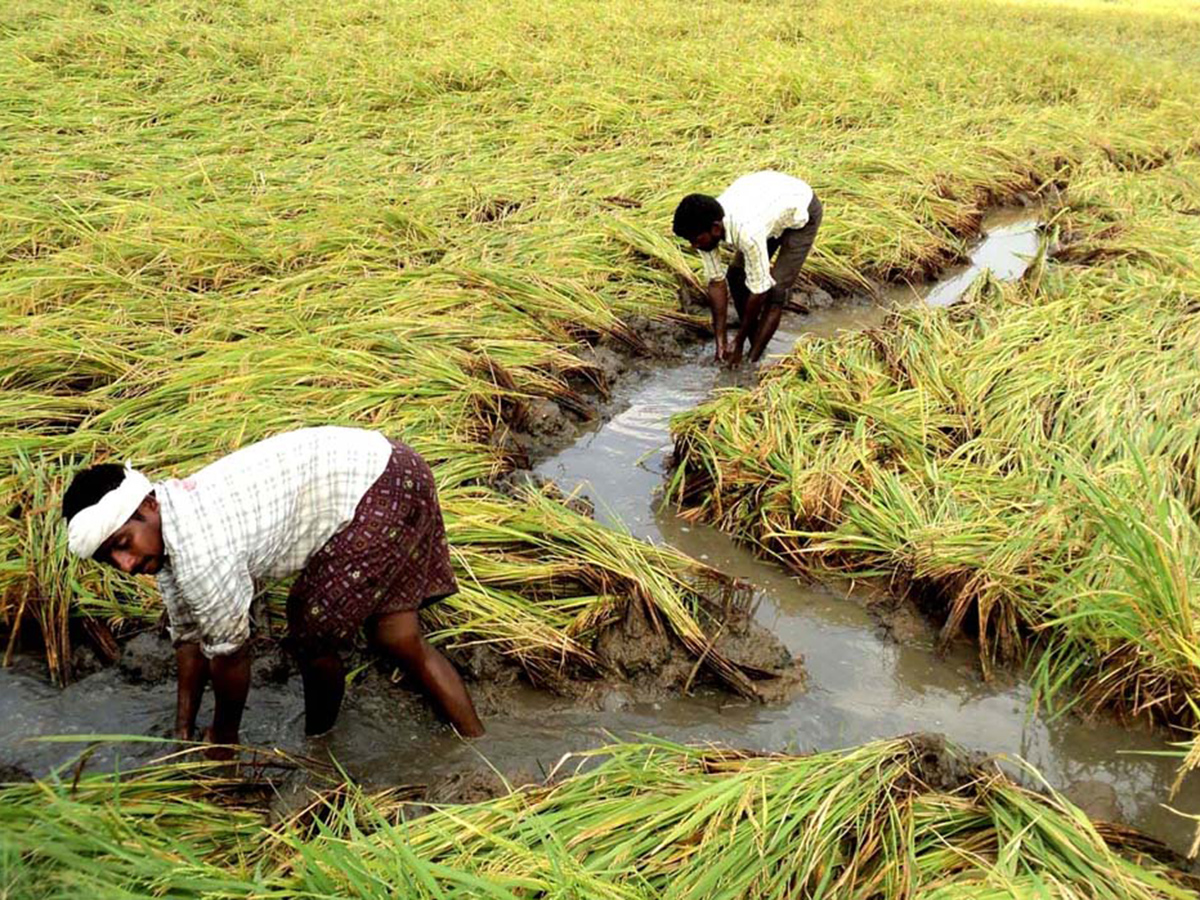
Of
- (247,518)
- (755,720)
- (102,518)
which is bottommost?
(755,720)

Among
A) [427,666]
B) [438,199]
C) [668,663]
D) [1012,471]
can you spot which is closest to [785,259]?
[1012,471]

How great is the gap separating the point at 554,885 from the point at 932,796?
39.5 inches

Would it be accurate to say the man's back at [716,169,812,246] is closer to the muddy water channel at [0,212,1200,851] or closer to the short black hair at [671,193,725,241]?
the short black hair at [671,193,725,241]

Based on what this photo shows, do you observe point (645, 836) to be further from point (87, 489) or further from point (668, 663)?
point (87, 489)

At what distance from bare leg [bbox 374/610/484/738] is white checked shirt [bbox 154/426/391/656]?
30 cm

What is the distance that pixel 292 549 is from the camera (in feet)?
8.64

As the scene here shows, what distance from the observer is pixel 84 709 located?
10.0 ft

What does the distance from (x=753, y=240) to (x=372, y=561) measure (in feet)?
10.0

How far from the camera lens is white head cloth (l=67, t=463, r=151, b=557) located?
213 cm

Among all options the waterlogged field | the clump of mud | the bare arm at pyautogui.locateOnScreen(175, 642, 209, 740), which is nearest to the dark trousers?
Answer: the waterlogged field

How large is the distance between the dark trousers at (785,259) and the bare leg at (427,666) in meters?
3.05

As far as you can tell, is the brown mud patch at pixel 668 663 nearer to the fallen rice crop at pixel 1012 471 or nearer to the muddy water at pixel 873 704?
the muddy water at pixel 873 704

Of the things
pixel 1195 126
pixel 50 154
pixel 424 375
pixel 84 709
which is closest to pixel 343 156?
pixel 50 154

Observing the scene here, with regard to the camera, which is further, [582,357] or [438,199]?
[438,199]
